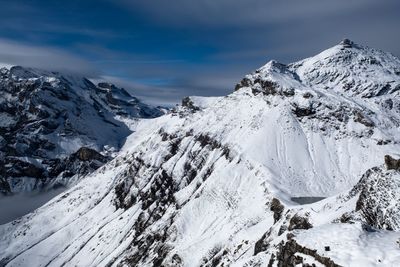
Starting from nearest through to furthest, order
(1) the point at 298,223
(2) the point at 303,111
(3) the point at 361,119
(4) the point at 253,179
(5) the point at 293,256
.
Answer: (5) the point at 293,256, (1) the point at 298,223, (4) the point at 253,179, (3) the point at 361,119, (2) the point at 303,111

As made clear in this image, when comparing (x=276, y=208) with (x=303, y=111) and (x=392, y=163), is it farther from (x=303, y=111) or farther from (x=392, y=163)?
(x=303, y=111)

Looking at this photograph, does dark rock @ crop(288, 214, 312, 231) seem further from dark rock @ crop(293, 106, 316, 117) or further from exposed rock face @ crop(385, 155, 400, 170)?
dark rock @ crop(293, 106, 316, 117)

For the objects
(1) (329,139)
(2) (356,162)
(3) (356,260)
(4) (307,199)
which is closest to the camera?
(3) (356,260)

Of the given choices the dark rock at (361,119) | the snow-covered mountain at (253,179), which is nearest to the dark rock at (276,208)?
the snow-covered mountain at (253,179)

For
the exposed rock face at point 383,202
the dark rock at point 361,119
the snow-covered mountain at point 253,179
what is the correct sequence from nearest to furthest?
1. the exposed rock face at point 383,202
2. the snow-covered mountain at point 253,179
3. the dark rock at point 361,119

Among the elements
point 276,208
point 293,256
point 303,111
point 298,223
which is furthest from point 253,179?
point 293,256

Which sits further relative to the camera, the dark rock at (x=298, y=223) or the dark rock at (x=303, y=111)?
the dark rock at (x=303, y=111)

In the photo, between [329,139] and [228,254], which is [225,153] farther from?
[228,254]

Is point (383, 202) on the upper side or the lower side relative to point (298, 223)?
upper

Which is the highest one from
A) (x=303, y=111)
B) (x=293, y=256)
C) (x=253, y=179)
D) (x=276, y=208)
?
(x=303, y=111)

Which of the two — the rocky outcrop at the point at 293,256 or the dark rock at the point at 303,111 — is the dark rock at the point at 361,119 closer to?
the dark rock at the point at 303,111

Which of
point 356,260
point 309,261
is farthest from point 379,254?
point 309,261
